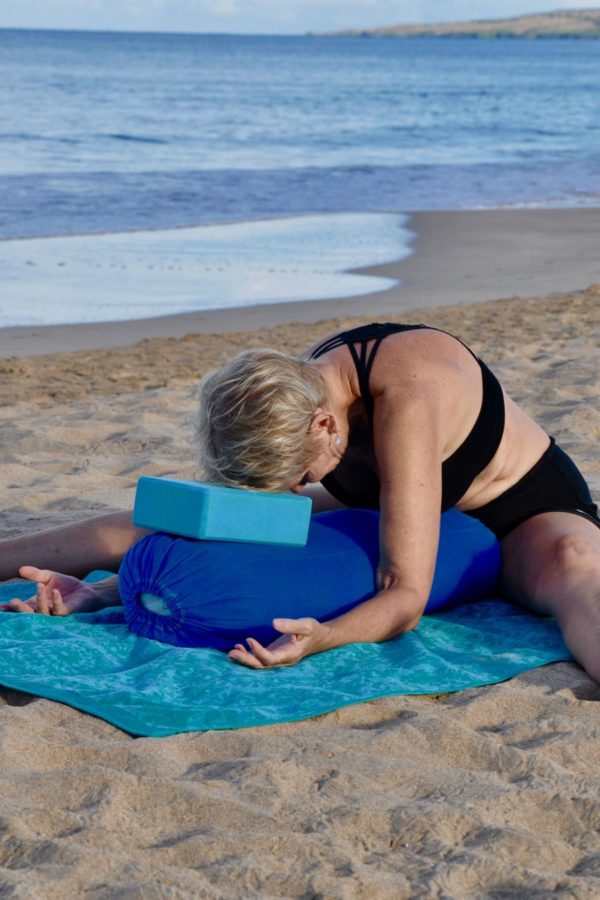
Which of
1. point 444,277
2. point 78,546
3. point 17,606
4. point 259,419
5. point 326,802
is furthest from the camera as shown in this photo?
point 444,277

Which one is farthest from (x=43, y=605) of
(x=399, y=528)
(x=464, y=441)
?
(x=464, y=441)

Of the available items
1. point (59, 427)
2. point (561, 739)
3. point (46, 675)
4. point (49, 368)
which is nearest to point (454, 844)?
point (561, 739)

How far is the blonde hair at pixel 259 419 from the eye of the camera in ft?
9.04

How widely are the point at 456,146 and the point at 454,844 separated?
24.5 metres

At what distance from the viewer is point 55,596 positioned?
11.1 feet

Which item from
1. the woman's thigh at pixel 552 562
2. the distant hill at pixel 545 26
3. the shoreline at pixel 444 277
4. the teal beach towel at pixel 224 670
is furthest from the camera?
the distant hill at pixel 545 26

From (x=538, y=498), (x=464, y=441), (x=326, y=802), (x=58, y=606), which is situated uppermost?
(x=464, y=441)

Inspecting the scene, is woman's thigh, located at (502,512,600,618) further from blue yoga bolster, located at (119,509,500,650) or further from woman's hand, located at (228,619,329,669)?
woman's hand, located at (228,619,329,669)

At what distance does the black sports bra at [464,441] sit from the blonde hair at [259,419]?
22 cm

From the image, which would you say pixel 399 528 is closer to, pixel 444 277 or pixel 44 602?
pixel 44 602

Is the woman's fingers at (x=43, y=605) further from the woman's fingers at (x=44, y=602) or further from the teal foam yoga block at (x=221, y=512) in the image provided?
the teal foam yoga block at (x=221, y=512)

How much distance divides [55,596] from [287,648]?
0.81m

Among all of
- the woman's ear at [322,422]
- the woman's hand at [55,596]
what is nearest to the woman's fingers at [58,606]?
the woman's hand at [55,596]

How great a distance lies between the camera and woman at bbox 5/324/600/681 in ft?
9.26
